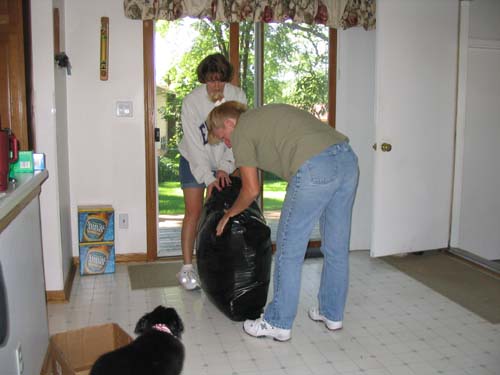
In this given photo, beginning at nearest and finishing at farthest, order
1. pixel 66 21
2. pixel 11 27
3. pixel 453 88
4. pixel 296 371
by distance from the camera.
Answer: pixel 296 371, pixel 11 27, pixel 66 21, pixel 453 88

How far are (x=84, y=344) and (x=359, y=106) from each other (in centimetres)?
262

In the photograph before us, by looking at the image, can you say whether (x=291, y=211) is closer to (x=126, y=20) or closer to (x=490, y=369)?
(x=490, y=369)

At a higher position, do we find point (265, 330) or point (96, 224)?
point (96, 224)

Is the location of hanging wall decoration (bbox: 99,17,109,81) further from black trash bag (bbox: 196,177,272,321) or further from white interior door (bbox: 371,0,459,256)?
white interior door (bbox: 371,0,459,256)

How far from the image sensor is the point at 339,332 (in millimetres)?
2406

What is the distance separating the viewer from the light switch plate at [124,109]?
137 inches

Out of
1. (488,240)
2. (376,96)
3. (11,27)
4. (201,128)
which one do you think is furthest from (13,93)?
(488,240)

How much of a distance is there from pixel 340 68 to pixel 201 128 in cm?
142

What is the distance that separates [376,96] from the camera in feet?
11.3

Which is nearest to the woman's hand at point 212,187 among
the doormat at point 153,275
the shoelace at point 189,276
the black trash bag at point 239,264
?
the black trash bag at point 239,264

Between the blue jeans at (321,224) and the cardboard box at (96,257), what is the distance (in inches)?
56.0

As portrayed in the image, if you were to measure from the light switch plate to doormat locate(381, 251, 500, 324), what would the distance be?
211cm

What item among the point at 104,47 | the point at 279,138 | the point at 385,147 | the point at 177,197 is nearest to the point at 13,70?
the point at 104,47

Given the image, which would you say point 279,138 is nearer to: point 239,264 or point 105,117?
point 239,264
